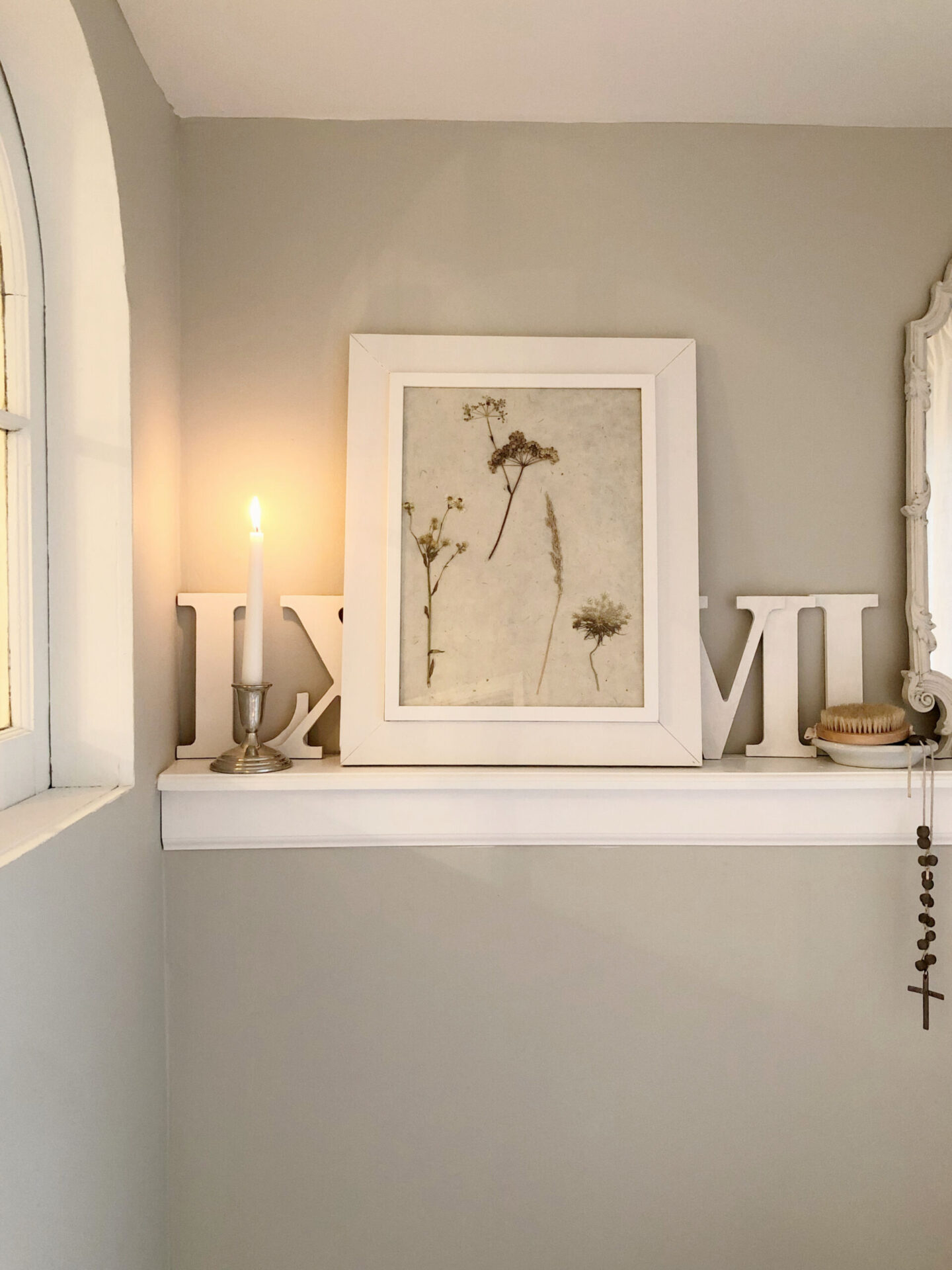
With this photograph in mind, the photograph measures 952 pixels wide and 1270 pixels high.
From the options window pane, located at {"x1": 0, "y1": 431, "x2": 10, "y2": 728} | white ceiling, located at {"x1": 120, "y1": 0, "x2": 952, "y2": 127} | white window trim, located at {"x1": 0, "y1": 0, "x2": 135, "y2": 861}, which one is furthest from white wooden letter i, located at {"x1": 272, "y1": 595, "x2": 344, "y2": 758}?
white ceiling, located at {"x1": 120, "y1": 0, "x2": 952, "y2": 127}

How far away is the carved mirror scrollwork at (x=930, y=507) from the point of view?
1.43 metres

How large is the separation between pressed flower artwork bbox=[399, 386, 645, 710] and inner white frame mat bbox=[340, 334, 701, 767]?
0.08ft

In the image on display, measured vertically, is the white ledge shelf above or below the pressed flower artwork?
below

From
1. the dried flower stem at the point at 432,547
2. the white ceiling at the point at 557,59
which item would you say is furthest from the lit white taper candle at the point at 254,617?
the white ceiling at the point at 557,59

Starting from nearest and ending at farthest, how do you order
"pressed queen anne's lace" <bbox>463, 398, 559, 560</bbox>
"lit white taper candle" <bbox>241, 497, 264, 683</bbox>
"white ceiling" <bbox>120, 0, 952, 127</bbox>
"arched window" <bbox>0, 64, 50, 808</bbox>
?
"arched window" <bbox>0, 64, 50, 808</bbox>
"white ceiling" <bbox>120, 0, 952, 127</bbox>
"lit white taper candle" <bbox>241, 497, 264, 683</bbox>
"pressed queen anne's lace" <bbox>463, 398, 559, 560</bbox>

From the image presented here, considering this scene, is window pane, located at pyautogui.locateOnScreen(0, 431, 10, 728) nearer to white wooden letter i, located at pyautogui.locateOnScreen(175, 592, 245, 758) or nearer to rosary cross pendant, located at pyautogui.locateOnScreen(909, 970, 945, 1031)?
white wooden letter i, located at pyautogui.locateOnScreen(175, 592, 245, 758)

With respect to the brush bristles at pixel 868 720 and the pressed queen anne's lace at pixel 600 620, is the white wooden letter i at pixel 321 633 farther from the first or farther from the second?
the brush bristles at pixel 868 720

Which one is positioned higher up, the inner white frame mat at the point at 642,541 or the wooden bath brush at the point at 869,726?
the inner white frame mat at the point at 642,541

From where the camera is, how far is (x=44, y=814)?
1002 millimetres

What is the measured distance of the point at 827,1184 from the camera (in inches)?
55.0

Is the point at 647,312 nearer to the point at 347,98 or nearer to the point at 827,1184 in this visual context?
the point at 347,98

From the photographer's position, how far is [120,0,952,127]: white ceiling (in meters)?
1.17

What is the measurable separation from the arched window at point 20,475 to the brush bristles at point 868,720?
1.13 metres

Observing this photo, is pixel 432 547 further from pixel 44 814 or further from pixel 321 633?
pixel 44 814
